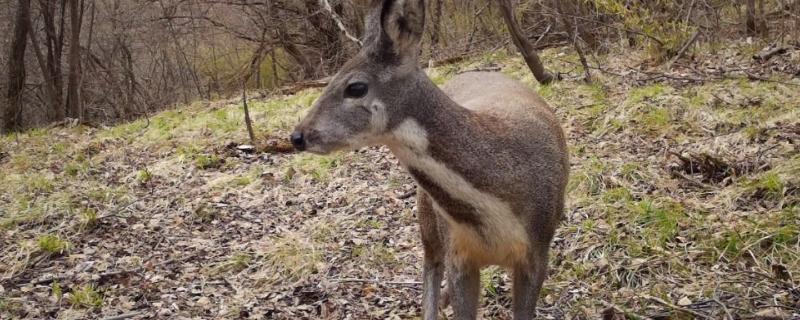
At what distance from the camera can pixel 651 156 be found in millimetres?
6512

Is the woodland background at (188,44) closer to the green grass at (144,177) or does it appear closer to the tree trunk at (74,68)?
the tree trunk at (74,68)

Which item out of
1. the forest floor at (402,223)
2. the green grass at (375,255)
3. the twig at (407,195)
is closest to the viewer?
the forest floor at (402,223)

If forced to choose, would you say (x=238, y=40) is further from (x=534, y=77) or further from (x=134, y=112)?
(x=534, y=77)

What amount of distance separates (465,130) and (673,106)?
15.0 feet

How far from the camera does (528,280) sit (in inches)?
144

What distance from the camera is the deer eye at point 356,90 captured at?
3.30 metres

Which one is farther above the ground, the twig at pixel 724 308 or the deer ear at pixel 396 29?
the deer ear at pixel 396 29

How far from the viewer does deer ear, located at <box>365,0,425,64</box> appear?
325 centimetres

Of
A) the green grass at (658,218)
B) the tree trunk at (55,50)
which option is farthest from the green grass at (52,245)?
the tree trunk at (55,50)

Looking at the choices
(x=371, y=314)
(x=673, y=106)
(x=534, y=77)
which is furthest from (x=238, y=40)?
(x=371, y=314)

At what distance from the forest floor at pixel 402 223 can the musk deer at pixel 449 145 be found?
3.72ft

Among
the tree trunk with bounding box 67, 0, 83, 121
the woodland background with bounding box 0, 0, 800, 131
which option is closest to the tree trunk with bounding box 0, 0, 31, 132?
the woodland background with bounding box 0, 0, 800, 131

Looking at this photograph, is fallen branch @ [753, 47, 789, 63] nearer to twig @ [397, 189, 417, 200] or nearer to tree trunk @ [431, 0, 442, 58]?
twig @ [397, 189, 417, 200]

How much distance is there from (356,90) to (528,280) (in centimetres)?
116
